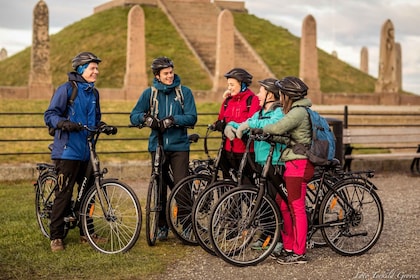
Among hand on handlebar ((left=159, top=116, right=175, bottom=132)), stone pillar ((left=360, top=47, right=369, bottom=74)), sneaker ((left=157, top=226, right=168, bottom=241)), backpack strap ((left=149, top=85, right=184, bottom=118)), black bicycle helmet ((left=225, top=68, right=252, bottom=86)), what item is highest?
stone pillar ((left=360, top=47, right=369, bottom=74))

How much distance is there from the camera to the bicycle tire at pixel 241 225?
7.32 m

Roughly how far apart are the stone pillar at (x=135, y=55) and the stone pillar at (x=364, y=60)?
21.2 meters

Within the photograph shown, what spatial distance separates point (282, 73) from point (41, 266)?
31.5 m

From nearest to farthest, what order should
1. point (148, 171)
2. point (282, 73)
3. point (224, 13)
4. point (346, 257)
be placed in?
point (346, 257) < point (148, 171) < point (224, 13) < point (282, 73)

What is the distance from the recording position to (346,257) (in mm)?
7801

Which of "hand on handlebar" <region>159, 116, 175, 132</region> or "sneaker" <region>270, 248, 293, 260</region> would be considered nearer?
"sneaker" <region>270, 248, 293, 260</region>

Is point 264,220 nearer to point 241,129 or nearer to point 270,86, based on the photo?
point 241,129

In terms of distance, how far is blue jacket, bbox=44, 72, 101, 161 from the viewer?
7.86m

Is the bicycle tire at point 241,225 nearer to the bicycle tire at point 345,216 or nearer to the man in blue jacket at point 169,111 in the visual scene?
the bicycle tire at point 345,216

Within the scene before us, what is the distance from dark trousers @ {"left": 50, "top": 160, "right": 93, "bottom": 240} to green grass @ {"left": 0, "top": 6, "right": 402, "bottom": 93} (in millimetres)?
25845

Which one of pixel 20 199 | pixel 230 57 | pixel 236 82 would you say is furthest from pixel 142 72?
pixel 236 82

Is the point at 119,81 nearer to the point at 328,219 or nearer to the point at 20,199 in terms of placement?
the point at 20,199

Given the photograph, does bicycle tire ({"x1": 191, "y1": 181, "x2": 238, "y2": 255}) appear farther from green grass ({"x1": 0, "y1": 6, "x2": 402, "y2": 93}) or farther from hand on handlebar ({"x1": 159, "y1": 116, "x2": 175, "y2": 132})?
green grass ({"x1": 0, "y1": 6, "x2": 402, "y2": 93})

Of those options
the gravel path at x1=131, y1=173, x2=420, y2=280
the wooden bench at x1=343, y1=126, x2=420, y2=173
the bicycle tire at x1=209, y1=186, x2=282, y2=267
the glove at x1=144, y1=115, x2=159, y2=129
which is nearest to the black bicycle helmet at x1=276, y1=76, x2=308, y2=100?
the bicycle tire at x1=209, y1=186, x2=282, y2=267
